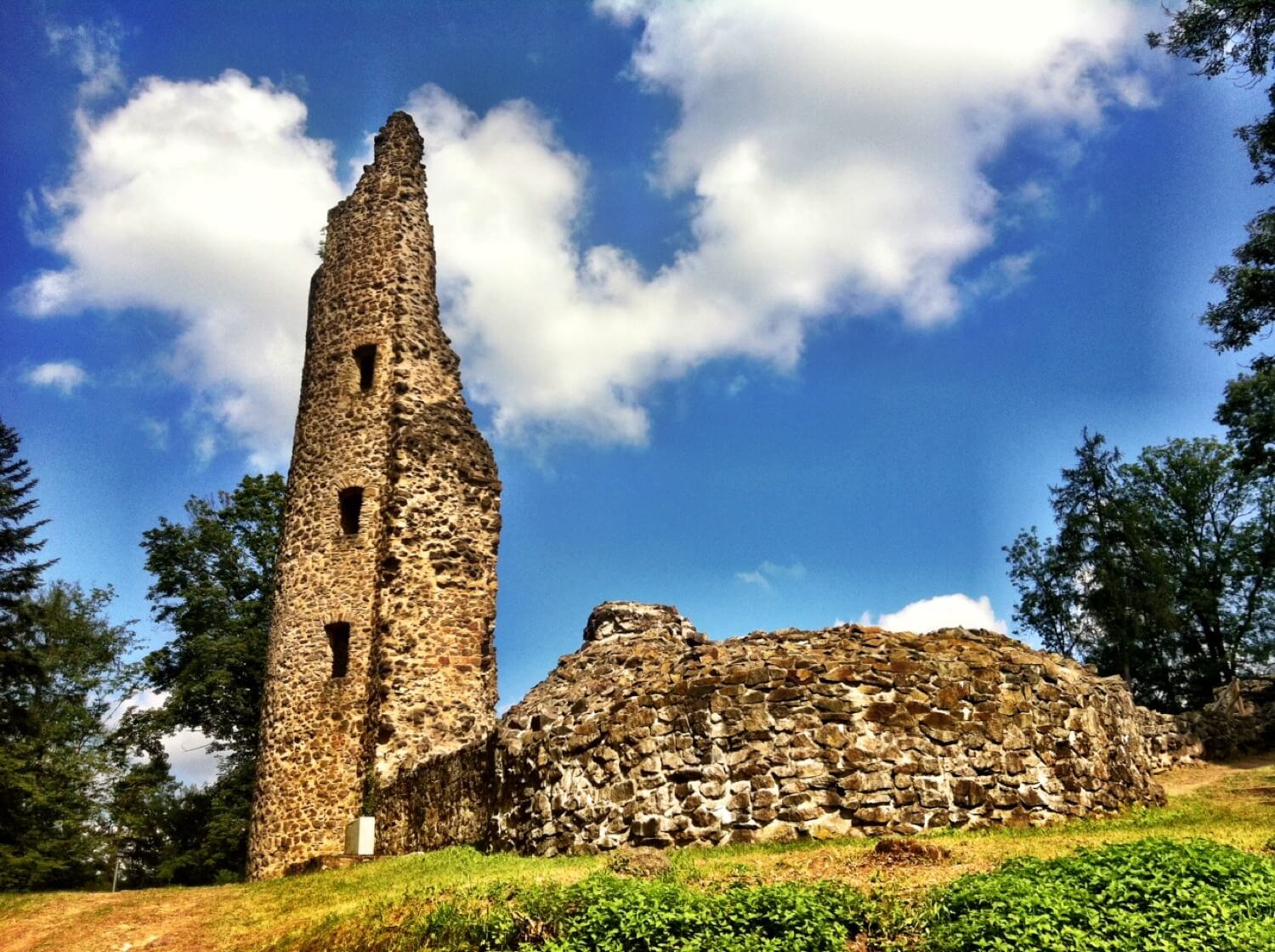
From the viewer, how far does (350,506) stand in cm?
1838

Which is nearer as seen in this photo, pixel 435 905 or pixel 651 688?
pixel 435 905

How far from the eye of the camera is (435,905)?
818cm

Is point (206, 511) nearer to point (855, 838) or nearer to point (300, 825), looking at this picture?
point (300, 825)

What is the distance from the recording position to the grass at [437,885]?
794 cm

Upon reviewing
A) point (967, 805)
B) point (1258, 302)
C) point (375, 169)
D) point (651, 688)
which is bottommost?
point (967, 805)

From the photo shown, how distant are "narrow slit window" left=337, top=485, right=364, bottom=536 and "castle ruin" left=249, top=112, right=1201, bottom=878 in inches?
2.1

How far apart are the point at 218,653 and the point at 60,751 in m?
7.45

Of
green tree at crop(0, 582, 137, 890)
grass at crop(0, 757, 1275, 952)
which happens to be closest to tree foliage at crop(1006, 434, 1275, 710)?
grass at crop(0, 757, 1275, 952)

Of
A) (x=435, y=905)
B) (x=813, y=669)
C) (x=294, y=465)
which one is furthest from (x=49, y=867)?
(x=813, y=669)

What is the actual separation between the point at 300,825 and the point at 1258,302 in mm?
21413

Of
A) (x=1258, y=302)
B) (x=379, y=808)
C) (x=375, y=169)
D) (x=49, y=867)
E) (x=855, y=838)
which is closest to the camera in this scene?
(x=855, y=838)

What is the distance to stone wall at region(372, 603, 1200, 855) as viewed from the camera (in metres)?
10.0

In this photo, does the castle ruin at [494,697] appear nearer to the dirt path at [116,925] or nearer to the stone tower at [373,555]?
the stone tower at [373,555]

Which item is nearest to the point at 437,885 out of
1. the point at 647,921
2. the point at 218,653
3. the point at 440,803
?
the point at 647,921
